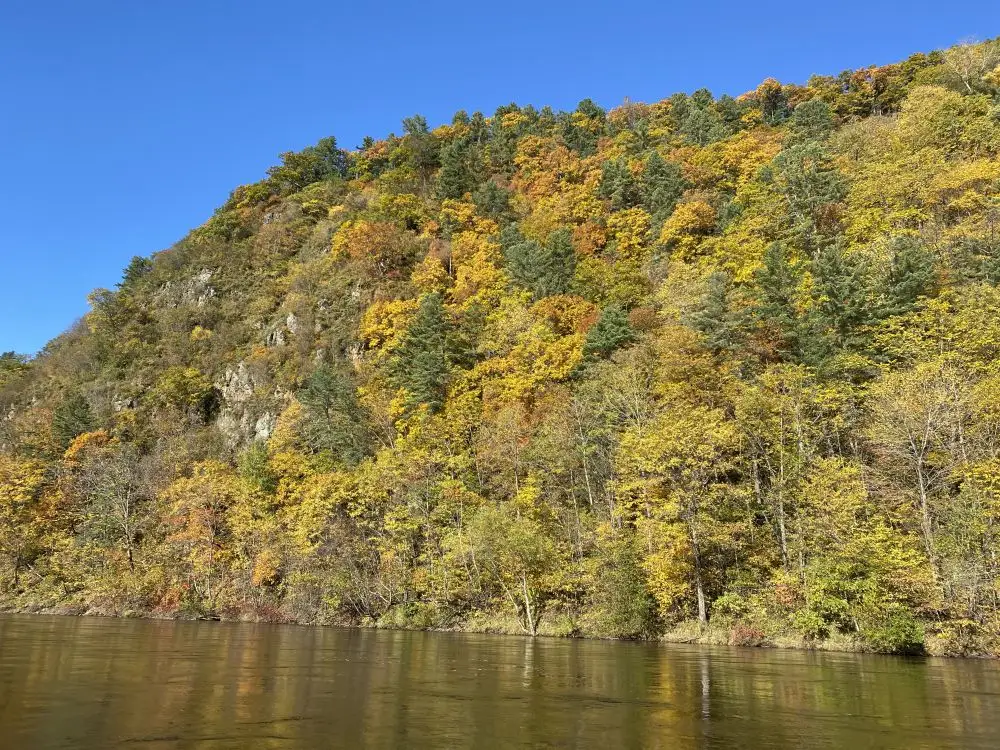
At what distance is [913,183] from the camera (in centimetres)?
5725

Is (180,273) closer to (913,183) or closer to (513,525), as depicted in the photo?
(513,525)

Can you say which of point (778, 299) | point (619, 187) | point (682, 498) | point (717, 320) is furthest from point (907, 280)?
point (619, 187)

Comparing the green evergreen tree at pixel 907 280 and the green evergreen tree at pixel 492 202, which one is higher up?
the green evergreen tree at pixel 492 202

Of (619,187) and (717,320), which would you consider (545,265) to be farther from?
(717,320)

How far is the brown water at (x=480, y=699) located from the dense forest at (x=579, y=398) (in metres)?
8.52

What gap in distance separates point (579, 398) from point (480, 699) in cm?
3561

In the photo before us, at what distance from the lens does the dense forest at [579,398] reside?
32.8 m

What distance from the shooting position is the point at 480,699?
50.3 feet

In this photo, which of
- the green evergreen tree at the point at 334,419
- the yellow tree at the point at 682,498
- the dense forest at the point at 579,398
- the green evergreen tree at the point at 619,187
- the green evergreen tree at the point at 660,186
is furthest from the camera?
the green evergreen tree at the point at 619,187

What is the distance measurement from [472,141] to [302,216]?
3655 cm

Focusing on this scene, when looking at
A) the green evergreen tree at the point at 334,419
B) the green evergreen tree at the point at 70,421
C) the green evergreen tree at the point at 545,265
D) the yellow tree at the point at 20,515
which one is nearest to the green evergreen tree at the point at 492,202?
the green evergreen tree at the point at 545,265

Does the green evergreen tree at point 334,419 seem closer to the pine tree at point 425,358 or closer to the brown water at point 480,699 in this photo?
the pine tree at point 425,358

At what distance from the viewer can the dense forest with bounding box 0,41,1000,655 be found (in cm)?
3278

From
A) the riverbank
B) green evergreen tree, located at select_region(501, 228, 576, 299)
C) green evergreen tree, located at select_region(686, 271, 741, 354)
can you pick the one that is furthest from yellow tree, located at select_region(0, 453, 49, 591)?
green evergreen tree, located at select_region(686, 271, 741, 354)
